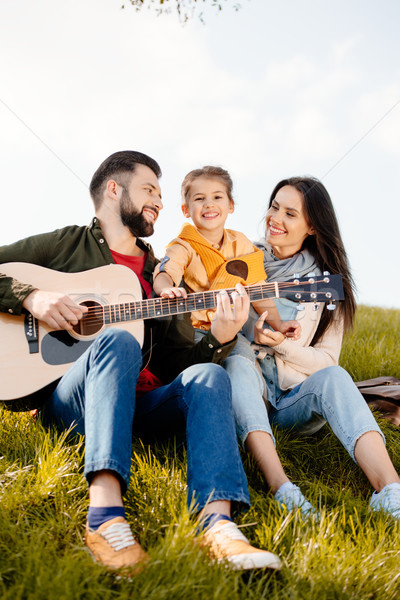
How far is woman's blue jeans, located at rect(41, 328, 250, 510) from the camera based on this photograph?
173cm

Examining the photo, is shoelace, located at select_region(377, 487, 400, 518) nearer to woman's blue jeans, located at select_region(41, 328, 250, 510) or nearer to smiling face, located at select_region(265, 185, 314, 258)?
woman's blue jeans, located at select_region(41, 328, 250, 510)

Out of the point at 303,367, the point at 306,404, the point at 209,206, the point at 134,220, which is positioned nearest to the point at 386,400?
the point at 303,367

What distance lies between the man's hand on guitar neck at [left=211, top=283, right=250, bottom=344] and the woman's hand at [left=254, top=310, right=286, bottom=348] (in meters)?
0.29

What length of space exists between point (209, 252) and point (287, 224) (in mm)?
534

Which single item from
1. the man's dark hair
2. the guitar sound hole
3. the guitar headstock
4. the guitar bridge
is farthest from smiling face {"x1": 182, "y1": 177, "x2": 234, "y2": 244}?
the guitar bridge

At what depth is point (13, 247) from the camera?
101 inches

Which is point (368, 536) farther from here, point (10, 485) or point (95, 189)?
point (95, 189)

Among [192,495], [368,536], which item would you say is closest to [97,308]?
[192,495]

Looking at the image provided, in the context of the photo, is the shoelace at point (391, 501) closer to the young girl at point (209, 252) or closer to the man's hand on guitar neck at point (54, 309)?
the young girl at point (209, 252)

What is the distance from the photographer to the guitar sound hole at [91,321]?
2.39 metres

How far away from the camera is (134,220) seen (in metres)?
2.74

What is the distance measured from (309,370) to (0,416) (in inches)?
64.3

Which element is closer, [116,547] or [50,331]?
[116,547]

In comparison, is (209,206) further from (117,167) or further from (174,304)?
(174,304)
